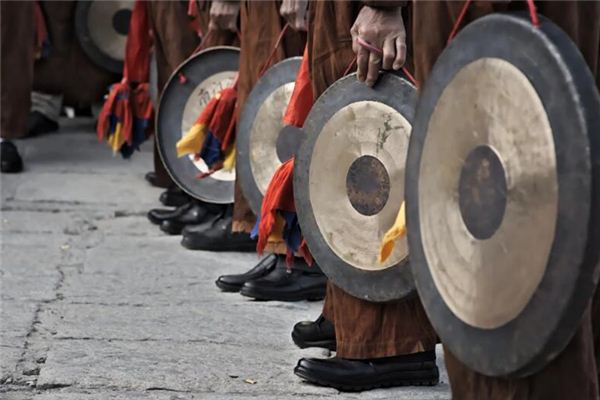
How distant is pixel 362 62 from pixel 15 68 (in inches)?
151

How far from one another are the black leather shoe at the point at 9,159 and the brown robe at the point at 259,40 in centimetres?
233

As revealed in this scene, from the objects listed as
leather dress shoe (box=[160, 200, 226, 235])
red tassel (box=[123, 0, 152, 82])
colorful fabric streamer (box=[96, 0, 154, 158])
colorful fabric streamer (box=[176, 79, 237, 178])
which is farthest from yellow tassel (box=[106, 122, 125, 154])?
colorful fabric streamer (box=[176, 79, 237, 178])

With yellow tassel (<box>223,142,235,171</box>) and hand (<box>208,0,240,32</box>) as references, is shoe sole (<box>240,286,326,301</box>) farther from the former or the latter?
hand (<box>208,0,240,32</box>)

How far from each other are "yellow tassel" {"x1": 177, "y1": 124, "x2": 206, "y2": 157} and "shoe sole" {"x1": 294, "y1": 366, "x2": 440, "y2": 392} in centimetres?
154

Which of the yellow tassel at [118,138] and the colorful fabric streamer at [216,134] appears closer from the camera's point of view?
the colorful fabric streamer at [216,134]

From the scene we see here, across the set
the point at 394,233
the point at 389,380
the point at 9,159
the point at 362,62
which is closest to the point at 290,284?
the point at 389,380

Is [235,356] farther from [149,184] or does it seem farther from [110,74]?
[110,74]

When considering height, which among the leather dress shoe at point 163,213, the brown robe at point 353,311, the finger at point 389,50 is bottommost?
the leather dress shoe at point 163,213

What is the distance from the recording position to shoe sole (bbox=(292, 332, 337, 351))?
3566 mm

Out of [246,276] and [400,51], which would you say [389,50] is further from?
[246,276]

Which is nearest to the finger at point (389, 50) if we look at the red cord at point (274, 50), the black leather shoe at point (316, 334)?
the black leather shoe at point (316, 334)

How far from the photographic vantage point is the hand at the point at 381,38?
2.89m

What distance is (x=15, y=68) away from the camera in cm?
652

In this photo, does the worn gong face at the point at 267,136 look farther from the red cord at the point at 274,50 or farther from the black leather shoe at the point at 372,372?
the black leather shoe at the point at 372,372
